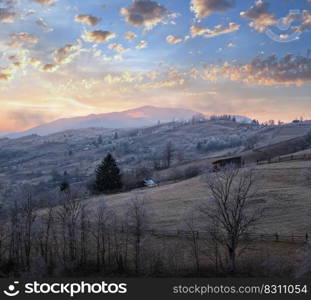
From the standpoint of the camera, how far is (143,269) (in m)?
47.7

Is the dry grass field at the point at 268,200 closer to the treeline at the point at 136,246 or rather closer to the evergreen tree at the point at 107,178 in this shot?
the treeline at the point at 136,246

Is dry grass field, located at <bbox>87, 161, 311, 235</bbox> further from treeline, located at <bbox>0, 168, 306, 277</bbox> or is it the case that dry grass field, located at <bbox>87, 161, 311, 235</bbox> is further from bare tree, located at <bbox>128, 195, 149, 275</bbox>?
bare tree, located at <bbox>128, 195, 149, 275</bbox>

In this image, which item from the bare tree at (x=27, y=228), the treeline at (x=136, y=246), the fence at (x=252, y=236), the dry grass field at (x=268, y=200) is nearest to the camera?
the treeline at (x=136, y=246)

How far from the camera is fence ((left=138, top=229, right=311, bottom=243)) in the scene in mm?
50562

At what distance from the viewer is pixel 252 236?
175 ft

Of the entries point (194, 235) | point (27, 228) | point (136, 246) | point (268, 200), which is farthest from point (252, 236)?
point (27, 228)

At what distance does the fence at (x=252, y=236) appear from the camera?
50562 millimetres

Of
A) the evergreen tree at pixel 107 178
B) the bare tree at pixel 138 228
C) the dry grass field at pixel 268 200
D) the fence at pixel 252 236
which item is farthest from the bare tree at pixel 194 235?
the evergreen tree at pixel 107 178

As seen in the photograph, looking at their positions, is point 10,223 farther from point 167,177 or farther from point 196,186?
point 167,177

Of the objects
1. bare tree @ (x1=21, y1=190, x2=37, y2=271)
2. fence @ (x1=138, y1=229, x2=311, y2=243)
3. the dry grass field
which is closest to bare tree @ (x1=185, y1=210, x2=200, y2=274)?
fence @ (x1=138, y1=229, x2=311, y2=243)

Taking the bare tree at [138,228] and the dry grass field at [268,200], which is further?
the dry grass field at [268,200]

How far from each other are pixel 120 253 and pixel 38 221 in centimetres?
1847

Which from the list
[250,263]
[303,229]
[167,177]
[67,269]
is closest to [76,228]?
[67,269]

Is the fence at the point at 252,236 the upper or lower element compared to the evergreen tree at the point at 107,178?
lower
